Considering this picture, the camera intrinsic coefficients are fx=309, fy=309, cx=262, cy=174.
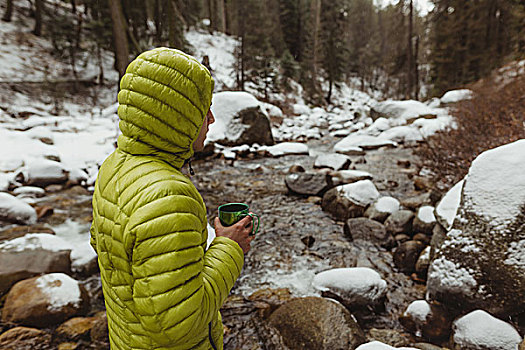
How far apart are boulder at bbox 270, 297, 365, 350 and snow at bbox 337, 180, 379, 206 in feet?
9.85

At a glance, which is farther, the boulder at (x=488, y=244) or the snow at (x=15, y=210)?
the snow at (x=15, y=210)

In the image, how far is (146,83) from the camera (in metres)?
1.12

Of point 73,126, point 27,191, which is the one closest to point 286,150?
point 27,191

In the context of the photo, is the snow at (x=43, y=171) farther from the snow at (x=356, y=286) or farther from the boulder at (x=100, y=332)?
the snow at (x=356, y=286)

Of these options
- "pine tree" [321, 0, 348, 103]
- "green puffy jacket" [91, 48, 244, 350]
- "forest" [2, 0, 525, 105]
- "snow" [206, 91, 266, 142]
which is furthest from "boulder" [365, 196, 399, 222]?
"pine tree" [321, 0, 348, 103]

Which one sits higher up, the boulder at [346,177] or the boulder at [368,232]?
the boulder at [346,177]

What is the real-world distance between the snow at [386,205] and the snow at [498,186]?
7.16 ft

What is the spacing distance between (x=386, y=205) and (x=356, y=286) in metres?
2.37

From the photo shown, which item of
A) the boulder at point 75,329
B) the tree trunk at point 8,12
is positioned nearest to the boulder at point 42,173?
the boulder at point 75,329

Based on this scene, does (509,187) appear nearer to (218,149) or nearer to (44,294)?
(44,294)

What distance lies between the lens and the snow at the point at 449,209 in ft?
10.7

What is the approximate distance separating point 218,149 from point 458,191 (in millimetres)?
8313

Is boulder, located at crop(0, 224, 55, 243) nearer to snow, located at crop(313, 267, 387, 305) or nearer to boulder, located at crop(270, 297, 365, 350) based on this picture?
boulder, located at crop(270, 297, 365, 350)

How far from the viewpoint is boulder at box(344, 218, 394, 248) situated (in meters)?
4.69
